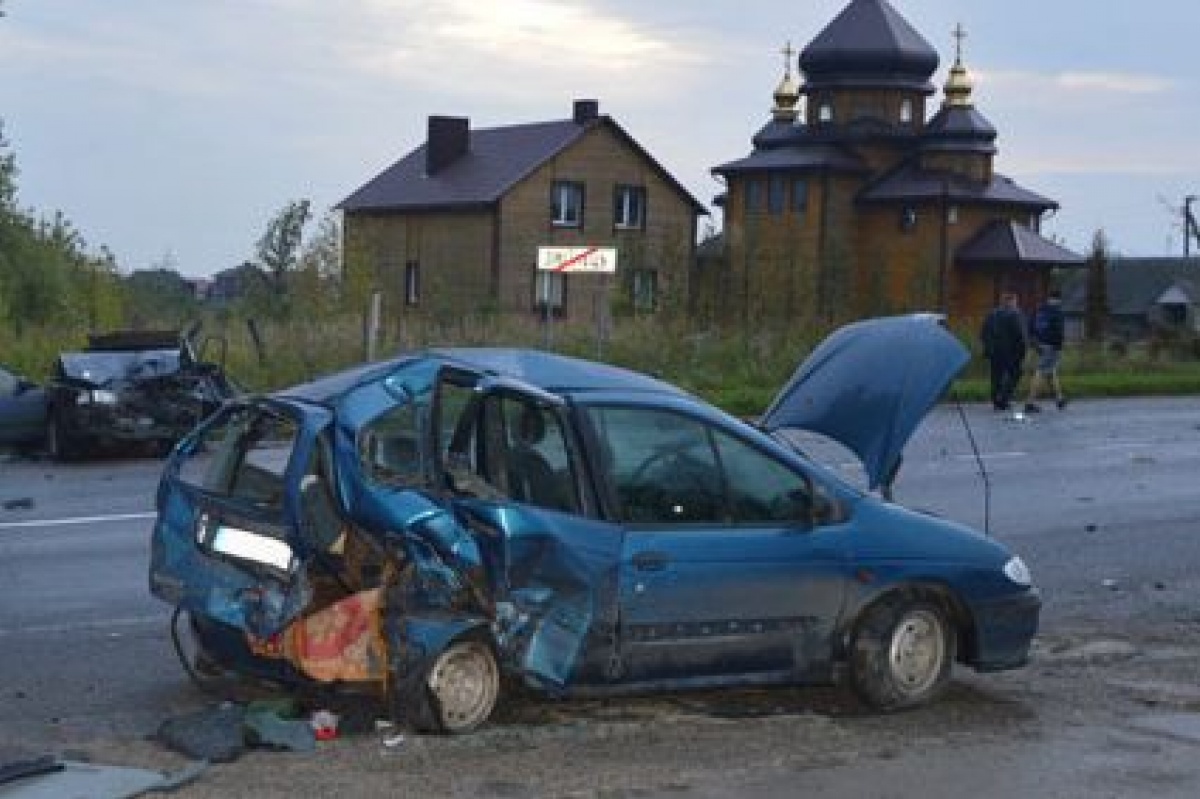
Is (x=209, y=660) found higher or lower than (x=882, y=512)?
lower

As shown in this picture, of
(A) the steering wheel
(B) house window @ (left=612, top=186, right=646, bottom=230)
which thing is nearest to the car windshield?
(A) the steering wheel

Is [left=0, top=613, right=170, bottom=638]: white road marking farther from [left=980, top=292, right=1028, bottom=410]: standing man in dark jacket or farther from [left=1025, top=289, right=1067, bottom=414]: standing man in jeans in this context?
[left=1025, top=289, right=1067, bottom=414]: standing man in jeans

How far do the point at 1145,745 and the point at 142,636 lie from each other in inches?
200

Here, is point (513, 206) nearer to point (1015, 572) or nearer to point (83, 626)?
point (83, 626)

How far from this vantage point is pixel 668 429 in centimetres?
824

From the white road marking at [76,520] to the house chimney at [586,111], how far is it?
58.5m

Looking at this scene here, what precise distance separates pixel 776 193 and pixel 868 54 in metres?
6.33

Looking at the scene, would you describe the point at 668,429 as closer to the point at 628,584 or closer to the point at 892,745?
the point at 628,584

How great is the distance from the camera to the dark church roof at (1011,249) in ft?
230

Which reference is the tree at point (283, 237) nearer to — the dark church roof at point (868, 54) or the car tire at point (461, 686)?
the dark church roof at point (868, 54)

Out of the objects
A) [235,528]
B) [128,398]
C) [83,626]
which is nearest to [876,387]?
[235,528]

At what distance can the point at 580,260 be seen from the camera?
25969 mm

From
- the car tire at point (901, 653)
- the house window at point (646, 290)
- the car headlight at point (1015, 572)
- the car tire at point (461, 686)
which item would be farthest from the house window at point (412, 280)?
the car tire at point (461, 686)

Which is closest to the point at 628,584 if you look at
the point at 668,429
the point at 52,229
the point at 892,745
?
the point at 668,429
